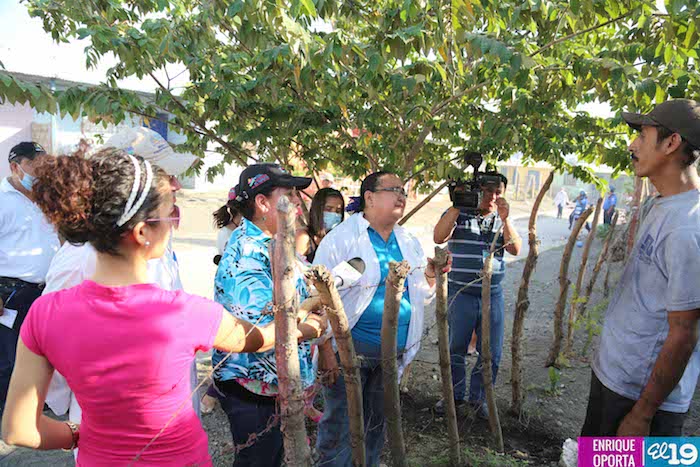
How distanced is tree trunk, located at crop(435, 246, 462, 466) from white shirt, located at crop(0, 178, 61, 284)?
8.73ft

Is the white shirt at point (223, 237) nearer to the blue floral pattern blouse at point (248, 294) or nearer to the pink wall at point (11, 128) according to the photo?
the blue floral pattern blouse at point (248, 294)

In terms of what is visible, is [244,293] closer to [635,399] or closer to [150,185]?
[150,185]

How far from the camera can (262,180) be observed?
2072mm

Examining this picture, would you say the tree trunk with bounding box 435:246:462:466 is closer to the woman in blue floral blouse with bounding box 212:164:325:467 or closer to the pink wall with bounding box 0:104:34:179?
the woman in blue floral blouse with bounding box 212:164:325:467

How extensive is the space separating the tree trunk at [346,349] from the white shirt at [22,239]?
8.18 feet

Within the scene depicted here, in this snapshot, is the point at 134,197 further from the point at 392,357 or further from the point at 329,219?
the point at 329,219

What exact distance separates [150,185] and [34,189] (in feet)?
0.90

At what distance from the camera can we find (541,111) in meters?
3.11

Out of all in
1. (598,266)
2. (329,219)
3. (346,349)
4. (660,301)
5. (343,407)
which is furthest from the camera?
(598,266)

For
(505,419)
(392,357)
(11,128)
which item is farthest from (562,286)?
(11,128)

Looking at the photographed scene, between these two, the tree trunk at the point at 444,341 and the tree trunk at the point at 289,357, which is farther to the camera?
the tree trunk at the point at 444,341

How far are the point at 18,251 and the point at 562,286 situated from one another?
4.12 meters

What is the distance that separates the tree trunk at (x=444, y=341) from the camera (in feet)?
6.66

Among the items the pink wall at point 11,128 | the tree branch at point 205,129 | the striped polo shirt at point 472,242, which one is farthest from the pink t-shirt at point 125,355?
the pink wall at point 11,128
